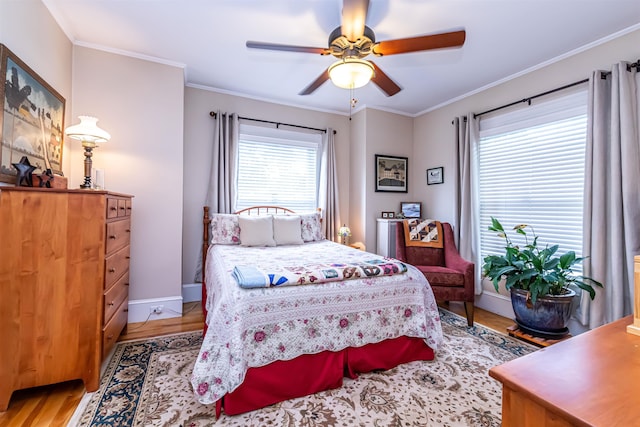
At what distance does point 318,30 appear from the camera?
2.47 meters

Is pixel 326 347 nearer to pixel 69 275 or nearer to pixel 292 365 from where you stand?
pixel 292 365

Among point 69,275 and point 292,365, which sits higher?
point 69,275

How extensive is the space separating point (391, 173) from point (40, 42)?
13.1 ft

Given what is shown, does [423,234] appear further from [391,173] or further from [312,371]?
[312,371]

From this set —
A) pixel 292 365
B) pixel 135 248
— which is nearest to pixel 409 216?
pixel 292 365

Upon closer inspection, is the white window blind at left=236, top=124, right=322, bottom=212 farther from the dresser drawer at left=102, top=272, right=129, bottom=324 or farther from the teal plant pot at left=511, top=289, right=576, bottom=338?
the teal plant pot at left=511, top=289, right=576, bottom=338

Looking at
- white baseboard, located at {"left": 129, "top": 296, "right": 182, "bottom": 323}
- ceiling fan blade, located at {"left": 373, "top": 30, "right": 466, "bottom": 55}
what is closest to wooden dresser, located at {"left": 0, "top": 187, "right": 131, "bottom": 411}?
white baseboard, located at {"left": 129, "top": 296, "right": 182, "bottom": 323}

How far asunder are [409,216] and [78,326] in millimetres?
3978

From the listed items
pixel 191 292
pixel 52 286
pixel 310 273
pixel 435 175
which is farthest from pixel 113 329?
pixel 435 175

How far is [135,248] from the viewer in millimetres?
2949

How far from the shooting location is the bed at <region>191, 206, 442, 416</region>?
155 cm

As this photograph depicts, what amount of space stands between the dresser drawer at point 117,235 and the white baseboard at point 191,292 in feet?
3.92

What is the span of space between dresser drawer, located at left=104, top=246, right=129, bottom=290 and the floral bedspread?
71 cm

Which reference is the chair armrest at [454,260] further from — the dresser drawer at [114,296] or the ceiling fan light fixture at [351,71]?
the dresser drawer at [114,296]
